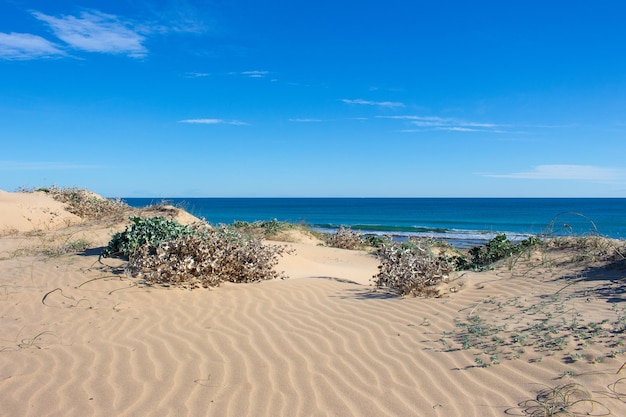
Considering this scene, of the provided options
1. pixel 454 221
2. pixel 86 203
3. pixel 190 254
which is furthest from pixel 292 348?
pixel 454 221

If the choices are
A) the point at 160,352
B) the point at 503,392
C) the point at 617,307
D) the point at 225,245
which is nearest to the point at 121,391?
the point at 160,352

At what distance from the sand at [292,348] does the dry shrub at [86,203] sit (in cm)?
1040

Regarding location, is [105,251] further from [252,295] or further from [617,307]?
[617,307]

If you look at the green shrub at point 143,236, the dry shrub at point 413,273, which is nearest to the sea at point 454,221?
the green shrub at point 143,236

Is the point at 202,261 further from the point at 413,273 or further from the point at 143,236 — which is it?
the point at 413,273

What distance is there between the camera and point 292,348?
182 inches

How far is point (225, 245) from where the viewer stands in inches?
303

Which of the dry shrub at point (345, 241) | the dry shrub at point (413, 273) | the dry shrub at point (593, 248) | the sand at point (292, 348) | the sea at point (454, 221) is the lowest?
the sea at point (454, 221)

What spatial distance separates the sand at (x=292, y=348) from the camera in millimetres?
3512

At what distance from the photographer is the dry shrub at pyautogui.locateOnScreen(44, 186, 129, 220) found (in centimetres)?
1755

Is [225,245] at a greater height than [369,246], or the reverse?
[225,245]

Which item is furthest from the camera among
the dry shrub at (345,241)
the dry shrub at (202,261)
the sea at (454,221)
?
the sea at (454,221)

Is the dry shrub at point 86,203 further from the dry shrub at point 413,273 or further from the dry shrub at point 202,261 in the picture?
the dry shrub at point 413,273

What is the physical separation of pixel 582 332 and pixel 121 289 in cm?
593
